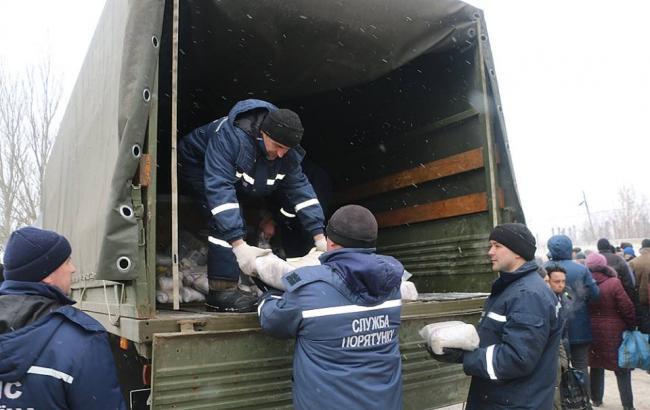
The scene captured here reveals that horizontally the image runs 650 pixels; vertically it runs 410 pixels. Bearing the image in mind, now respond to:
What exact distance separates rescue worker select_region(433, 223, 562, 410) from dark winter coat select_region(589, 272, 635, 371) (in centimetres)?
277

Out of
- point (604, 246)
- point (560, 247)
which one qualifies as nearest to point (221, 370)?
point (560, 247)

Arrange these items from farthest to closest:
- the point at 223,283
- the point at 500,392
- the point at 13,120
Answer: the point at 13,120
the point at 223,283
the point at 500,392

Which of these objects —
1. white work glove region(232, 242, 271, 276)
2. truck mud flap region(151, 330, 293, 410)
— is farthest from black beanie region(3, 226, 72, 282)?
white work glove region(232, 242, 271, 276)

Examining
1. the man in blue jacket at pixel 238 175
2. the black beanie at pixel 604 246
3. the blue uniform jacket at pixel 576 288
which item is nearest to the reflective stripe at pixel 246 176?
the man in blue jacket at pixel 238 175

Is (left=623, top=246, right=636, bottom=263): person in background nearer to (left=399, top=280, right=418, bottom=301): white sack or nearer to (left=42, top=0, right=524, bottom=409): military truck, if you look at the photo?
(left=42, top=0, right=524, bottom=409): military truck

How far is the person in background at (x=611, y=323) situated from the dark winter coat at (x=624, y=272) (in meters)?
0.28

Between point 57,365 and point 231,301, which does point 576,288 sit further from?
point 57,365

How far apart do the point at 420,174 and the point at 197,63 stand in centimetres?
187

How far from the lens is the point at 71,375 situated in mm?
1722

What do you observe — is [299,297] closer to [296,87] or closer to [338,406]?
[338,406]

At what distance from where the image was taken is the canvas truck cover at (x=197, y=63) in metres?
2.41

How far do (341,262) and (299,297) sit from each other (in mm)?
218

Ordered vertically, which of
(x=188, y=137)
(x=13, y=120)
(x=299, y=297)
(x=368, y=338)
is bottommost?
(x=368, y=338)

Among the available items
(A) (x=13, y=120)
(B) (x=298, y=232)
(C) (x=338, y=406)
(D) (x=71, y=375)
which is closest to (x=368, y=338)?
(C) (x=338, y=406)
